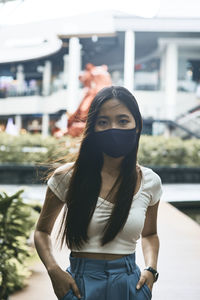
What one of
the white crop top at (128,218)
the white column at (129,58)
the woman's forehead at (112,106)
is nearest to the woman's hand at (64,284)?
the white crop top at (128,218)

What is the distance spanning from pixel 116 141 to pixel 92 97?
11.9 m

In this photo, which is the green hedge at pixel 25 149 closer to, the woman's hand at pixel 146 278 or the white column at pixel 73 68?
the white column at pixel 73 68

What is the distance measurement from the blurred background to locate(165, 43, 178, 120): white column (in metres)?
0.06

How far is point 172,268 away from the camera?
4.18 metres

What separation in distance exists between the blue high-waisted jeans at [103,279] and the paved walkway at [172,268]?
180 centimetres

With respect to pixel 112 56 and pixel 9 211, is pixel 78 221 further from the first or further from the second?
pixel 112 56

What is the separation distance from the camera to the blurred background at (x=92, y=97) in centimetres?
385

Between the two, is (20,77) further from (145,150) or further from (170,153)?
(170,153)

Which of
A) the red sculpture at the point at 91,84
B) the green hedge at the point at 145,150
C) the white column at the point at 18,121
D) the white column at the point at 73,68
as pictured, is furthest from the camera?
the white column at the point at 18,121

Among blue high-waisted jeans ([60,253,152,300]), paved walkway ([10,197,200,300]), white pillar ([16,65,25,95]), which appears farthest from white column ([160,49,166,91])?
blue high-waisted jeans ([60,253,152,300])

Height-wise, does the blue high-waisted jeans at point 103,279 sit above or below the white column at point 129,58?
below

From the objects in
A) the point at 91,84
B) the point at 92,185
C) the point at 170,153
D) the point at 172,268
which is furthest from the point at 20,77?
the point at 92,185

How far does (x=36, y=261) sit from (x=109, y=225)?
280cm

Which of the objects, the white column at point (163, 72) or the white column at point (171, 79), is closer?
the white column at point (171, 79)
